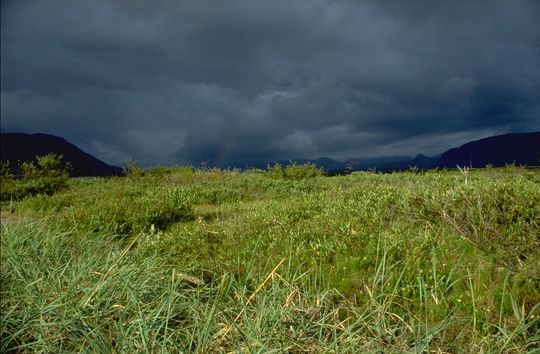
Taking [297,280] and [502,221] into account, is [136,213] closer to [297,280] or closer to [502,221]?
[297,280]

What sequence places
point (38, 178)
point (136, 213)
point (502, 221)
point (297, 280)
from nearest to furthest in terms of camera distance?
1. point (297, 280)
2. point (502, 221)
3. point (136, 213)
4. point (38, 178)

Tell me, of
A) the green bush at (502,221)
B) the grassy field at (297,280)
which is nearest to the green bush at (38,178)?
the grassy field at (297,280)

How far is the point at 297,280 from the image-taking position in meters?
5.71

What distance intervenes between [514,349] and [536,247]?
3849mm

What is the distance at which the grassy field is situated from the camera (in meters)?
3.99

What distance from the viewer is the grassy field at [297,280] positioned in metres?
3.99

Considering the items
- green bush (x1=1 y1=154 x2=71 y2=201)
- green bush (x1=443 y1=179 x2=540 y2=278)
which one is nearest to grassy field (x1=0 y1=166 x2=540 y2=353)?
green bush (x1=443 y1=179 x2=540 y2=278)

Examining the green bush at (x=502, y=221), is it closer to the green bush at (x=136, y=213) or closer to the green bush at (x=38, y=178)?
the green bush at (x=136, y=213)

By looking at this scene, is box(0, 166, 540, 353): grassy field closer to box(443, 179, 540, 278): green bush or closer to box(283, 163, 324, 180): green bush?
box(443, 179, 540, 278): green bush

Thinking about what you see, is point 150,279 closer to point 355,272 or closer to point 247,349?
point 247,349

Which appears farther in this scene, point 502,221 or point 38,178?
point 38,178

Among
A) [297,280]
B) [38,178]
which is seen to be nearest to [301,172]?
[38,178]

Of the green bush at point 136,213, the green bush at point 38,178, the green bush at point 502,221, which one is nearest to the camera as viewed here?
the green bush at point 502,221

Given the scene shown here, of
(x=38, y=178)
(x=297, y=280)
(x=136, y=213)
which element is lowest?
(x=297, y=280)
